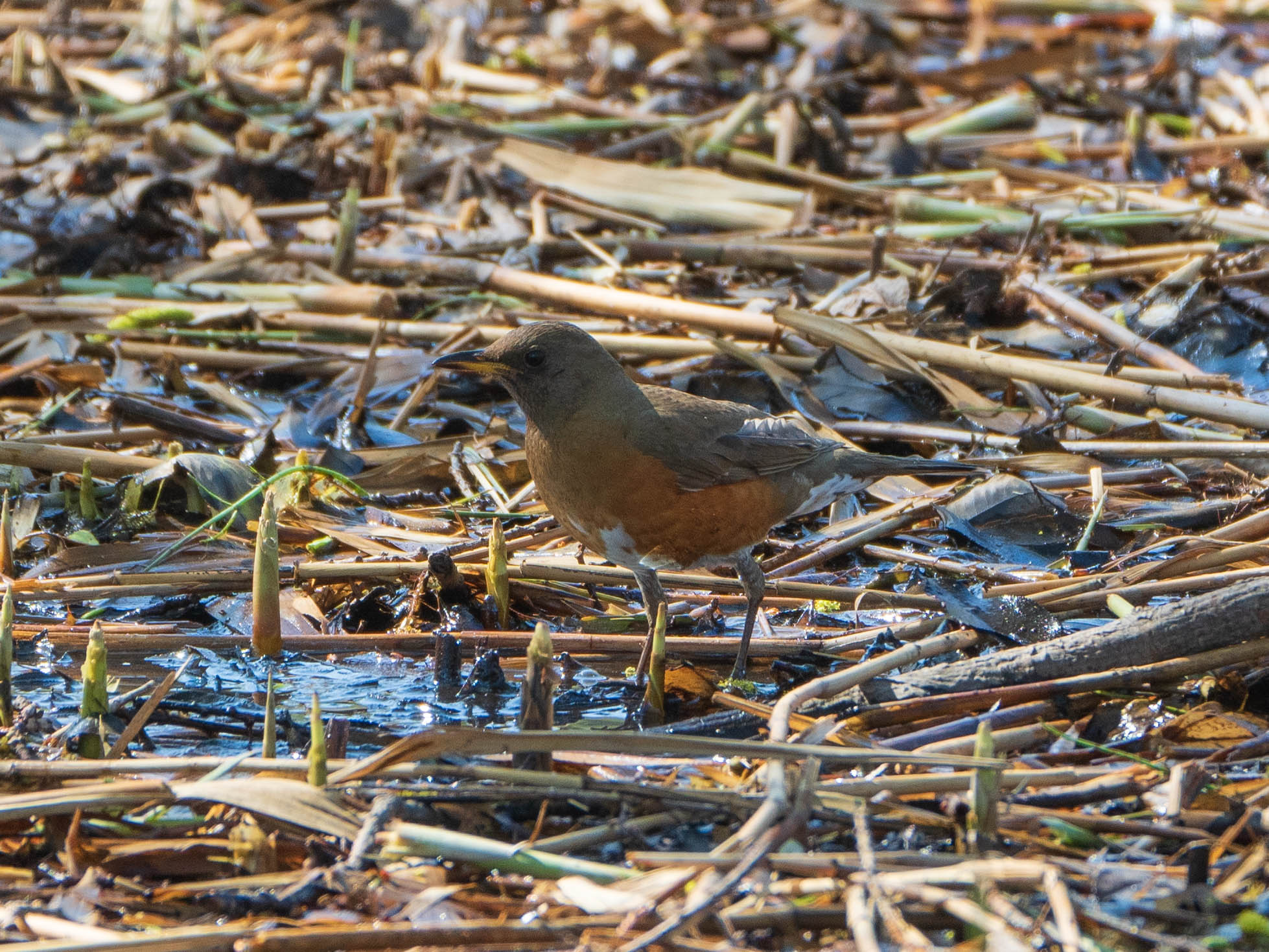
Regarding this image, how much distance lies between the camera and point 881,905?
2516mm

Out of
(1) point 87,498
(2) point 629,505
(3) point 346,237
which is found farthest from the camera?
(3) point 346,237

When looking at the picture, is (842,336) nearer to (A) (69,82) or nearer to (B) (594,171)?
(B) (594,171)

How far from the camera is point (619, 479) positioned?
425cm

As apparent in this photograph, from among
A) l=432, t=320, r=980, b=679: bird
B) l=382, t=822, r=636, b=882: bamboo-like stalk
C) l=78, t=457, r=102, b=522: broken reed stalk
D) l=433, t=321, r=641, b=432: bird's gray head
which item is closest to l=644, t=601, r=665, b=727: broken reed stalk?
l=432, t=320, r=980, b=679: bird

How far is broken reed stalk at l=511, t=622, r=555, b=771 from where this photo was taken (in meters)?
3.02

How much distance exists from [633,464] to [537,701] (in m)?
1.32

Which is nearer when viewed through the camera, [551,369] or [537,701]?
[537,701]

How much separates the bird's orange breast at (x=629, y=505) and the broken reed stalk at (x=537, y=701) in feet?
3.77

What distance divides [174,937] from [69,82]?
7523mm

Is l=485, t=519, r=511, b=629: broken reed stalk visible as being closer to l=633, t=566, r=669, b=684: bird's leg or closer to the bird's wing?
l=633, t=566, r=669, b=684: bird's leg

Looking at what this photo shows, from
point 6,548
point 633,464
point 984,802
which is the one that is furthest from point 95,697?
point 984,802

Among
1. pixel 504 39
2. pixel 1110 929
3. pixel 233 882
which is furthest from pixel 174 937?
pixel 504 39

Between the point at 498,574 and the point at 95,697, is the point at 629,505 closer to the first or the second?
the point at 498,574

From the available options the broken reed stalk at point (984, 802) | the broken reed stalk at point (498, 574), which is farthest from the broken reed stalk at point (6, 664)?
the broken reed stalk at point (984, 802)
